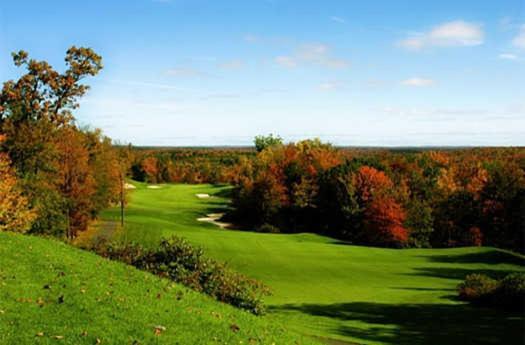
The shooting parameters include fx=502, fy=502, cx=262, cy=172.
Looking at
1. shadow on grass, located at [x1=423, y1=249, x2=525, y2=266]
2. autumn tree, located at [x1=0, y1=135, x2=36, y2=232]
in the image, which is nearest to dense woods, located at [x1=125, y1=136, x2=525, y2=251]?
shadow on grass, located at [x1=423, y1=249, x2=525, y2=266]

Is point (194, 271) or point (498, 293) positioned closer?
point (194, 271)

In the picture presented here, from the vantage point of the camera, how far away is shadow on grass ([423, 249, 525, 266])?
49.4 meters

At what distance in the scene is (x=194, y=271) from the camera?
2225 cm

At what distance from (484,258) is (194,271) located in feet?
125

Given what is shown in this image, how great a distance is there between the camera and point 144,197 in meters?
104

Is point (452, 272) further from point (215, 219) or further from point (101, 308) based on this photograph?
point (215, 219)

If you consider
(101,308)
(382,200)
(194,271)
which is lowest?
(382,200)

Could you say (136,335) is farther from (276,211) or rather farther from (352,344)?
(276,211)

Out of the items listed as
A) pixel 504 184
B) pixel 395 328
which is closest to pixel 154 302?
pixel 395 328

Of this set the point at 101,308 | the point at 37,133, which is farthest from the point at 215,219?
the point at 101,308

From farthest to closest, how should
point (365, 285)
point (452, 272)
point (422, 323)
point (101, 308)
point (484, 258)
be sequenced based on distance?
point (484, 258) → point (452, 272) → point (365, 285) → point (422, 323) → point (101, 308)

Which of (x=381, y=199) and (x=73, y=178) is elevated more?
(x=73, y=178)

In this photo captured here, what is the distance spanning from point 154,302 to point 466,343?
12.7 meters

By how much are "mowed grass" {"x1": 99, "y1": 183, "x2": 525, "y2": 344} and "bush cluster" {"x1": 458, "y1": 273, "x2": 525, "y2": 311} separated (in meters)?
1.14
